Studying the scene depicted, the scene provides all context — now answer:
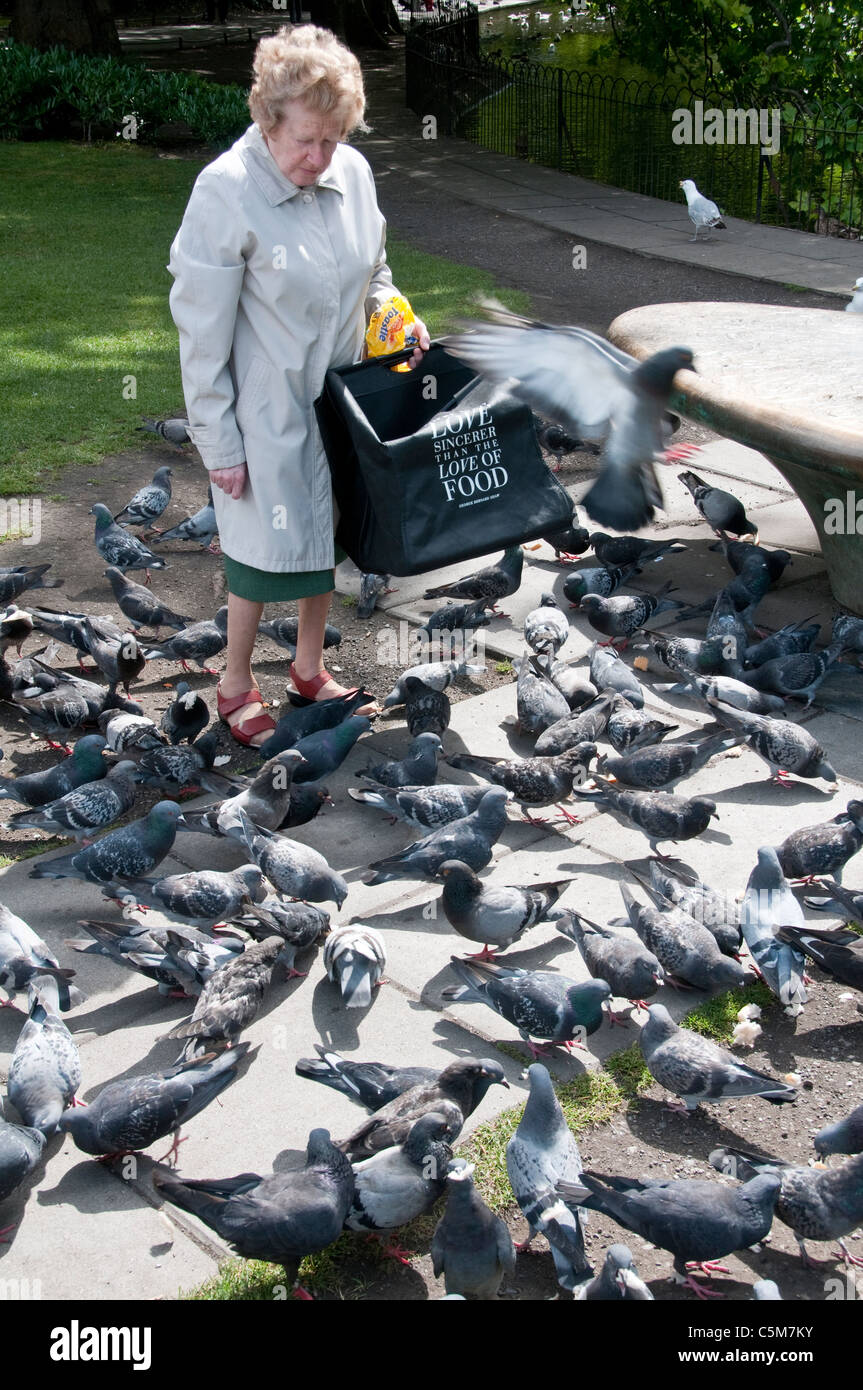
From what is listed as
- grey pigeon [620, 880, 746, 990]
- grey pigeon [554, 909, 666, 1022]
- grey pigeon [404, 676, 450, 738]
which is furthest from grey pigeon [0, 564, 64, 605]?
grey pigeon [620, 880, 746, 990]

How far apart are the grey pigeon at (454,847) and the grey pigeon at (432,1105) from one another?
1.04 metres

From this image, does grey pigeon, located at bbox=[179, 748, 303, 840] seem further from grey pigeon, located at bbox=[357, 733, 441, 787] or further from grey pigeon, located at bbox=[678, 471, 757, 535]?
grey pigeon, located at bbox=[678, 471, 757, 535]

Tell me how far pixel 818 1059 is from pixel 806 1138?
348 mm

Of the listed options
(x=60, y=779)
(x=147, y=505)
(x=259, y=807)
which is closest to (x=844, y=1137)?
(x=259, y=807)

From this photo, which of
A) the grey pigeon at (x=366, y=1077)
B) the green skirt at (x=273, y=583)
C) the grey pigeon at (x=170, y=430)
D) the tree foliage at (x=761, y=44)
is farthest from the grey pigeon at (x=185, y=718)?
the tree foliage at (x=761, y=44)

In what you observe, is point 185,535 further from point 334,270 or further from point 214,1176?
point 214,1176

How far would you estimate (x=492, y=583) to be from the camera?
6520mm

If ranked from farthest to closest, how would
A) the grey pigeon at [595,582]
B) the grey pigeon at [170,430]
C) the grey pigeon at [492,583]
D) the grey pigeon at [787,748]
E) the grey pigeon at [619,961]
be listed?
the grey pigeon at [170,430], the grey pigeon at [595,582], the grey pigeon at [492,583], the grey pigeon at [787,748], the grey pigeon at [619,961]

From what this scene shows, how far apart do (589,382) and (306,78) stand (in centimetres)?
161

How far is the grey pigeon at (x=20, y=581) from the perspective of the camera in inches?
248

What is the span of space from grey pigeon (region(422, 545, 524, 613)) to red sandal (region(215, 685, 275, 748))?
4.66 feet

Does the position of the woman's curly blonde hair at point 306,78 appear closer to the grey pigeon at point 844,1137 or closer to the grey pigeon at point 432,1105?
the grey pigeon at point 432,1105
